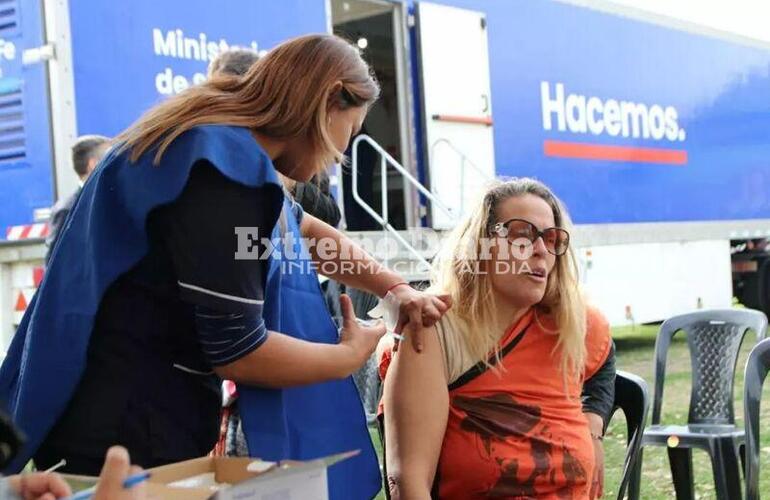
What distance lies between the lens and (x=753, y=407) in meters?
3.24

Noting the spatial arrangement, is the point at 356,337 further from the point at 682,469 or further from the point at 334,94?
the point at 682,469

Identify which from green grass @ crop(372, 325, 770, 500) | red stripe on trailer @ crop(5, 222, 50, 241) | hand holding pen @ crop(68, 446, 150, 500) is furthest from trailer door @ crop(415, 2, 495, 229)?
hand holding pen @ crop(68, 446, 150, 500)

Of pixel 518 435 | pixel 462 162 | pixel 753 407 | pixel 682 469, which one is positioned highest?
pixel 462 162

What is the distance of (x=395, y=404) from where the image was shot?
7.65 ft

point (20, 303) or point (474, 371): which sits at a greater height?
point (20, 303)

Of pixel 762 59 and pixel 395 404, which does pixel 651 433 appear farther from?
pixel 762 59

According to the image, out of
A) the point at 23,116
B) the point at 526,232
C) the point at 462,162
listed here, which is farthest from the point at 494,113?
the point at 526,232

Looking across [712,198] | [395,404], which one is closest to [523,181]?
[395,404]

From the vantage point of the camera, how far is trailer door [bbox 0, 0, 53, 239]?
16.8ft

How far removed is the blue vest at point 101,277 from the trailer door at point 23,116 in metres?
3.62

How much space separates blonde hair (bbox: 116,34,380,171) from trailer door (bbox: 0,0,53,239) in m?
3.67

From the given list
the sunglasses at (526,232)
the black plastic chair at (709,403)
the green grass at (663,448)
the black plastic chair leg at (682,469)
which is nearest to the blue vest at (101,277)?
the sunglasses at (526,232)

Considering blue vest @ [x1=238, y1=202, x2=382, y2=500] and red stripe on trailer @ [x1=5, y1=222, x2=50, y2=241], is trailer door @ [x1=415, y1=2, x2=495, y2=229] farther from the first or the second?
blue vest @ [x1=238, y1=202, x2=382, y2=500]

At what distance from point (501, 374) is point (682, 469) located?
1.77 metres
